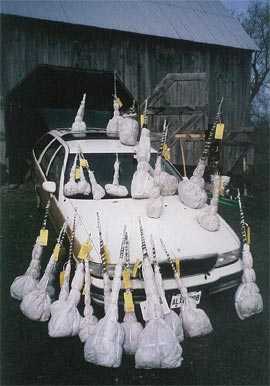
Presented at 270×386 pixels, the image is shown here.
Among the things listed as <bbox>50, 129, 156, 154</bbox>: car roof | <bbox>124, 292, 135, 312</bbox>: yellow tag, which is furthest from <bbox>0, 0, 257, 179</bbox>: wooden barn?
<bbox>124, 292, 135, 312</bbox>: yellow tag

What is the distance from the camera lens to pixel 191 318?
3.57 metres

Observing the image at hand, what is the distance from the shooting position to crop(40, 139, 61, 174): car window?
19.7ft

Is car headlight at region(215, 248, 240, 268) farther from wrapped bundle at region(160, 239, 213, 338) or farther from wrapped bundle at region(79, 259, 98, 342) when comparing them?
wrapped bundle at region(79, 259, 98, 342)

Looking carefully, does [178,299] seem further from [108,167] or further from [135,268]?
[108,167]

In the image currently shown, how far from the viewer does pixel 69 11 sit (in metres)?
9.02

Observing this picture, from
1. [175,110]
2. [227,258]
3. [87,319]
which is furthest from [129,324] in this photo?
[175,110]

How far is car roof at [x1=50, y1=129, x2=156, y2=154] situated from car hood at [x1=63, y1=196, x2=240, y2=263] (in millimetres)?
968

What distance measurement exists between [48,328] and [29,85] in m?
9.63

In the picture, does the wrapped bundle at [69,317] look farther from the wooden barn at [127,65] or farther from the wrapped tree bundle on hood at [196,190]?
the wooden barn at [127,65]

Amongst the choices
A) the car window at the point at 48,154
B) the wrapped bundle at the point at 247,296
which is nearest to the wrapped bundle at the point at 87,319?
the wrapped bundle at the point at 247,296

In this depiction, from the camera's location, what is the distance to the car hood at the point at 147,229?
3846 millimetres

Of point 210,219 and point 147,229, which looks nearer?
point 147,229

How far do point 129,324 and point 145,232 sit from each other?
3.12ft

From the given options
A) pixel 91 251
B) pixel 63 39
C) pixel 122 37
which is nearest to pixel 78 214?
pixel 91 251
